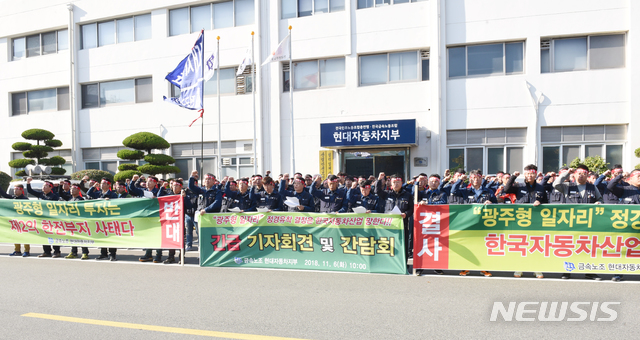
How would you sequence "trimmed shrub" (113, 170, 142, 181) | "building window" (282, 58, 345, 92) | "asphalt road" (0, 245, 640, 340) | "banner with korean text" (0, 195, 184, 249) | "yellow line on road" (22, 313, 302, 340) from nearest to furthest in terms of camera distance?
"yellow line on road" (22, 313, 302, 340), "asphalt road" (0, 245, 640, 340), "banner with korean text" (0, 195, 184, 249), "building window" (282, 58, 345, 92), "trimmed shrub" (113, 170, 142, 181)

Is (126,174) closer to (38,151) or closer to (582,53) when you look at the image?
(38,151)

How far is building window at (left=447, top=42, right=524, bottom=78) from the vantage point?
1617 centimetres

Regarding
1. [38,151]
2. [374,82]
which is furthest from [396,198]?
[38,151]

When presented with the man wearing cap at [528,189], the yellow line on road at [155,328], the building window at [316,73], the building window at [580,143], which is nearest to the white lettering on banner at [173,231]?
the yellow line on road at [155,328]

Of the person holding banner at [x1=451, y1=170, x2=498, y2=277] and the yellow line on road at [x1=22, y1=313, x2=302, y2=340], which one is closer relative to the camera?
the yellow line on road at [x1=22, y1=313, x2=302, y2=340]

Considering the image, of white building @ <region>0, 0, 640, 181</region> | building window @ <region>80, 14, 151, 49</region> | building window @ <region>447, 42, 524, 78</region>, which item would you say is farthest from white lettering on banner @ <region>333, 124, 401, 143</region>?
building window @ <region>80, 14, 151, 49</region>

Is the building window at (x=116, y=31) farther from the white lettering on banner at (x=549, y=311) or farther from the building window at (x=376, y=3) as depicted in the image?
the white lettering on banner at (x=549, y=311)

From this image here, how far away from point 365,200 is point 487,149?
1004cm

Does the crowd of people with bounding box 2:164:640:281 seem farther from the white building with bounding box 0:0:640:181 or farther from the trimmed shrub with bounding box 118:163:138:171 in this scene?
the trimmed shrub with bounding box 118:163:138:171

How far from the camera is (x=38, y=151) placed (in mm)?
21188

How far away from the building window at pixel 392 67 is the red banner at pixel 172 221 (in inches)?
437

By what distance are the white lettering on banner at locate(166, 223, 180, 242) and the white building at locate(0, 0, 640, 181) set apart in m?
8.51

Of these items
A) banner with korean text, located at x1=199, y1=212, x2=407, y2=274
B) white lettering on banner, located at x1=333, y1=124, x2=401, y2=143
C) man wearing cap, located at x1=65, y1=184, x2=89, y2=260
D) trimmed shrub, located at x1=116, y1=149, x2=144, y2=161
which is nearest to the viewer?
banner with korean text, located at x1=199, y1=212, x2=407, y2=274

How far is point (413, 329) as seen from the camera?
177 inches
